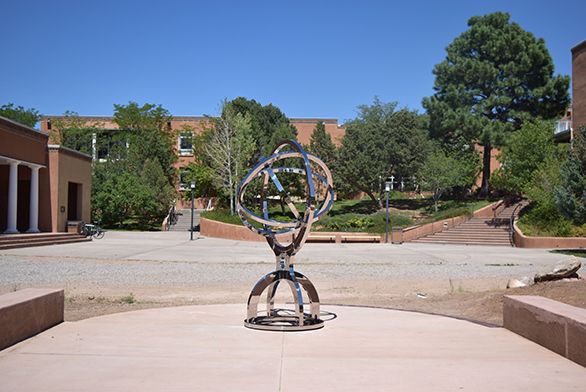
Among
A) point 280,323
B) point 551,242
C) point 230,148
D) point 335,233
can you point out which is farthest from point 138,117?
point 280,323

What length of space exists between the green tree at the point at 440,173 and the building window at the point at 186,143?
23091mm

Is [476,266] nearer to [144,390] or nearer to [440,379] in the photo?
[440,379]

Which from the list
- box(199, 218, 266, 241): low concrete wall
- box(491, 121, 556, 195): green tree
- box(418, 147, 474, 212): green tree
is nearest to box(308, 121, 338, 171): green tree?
box(418, 147, 474, 212): green tree

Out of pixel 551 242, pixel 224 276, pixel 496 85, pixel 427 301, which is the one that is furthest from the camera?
pixel 496 85

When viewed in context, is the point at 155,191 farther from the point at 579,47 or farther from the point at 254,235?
the point at 579,47

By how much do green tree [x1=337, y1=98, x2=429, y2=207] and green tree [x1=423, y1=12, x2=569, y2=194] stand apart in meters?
2.16

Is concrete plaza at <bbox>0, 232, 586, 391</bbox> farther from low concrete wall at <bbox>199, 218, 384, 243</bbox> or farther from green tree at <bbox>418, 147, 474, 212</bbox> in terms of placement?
green tree at <bbox>418, 147, 474, 212</bbox>

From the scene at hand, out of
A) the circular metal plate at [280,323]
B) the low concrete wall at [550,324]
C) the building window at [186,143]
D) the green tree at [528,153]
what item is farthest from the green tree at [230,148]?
the low concrete wall at [550,324]

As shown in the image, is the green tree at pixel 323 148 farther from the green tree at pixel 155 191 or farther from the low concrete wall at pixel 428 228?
the low concrete wall at pixel 428 228

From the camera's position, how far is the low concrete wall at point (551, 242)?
3269 centimetres

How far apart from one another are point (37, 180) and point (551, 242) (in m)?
28.6

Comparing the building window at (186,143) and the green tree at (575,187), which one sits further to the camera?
the building window at (186,143)

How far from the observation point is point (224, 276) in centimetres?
1705

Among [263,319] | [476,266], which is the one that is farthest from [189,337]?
[476,266]
